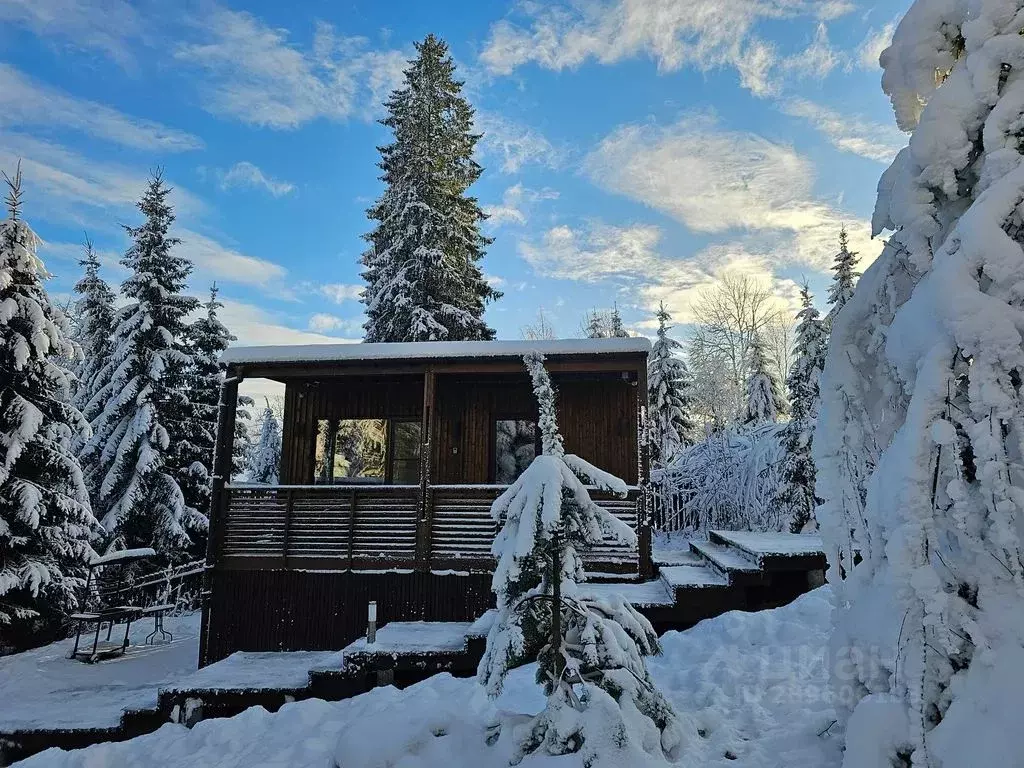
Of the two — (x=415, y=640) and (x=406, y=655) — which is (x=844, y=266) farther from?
(x=406, y=655)

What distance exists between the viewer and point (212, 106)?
503 inches

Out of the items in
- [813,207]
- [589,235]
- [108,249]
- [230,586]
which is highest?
[589,235]

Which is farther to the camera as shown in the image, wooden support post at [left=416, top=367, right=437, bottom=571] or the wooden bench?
the wooden bench

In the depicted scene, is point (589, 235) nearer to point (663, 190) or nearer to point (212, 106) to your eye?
point (663, 190)

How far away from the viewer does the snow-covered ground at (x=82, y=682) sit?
294 inches

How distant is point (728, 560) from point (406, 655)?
4.61m

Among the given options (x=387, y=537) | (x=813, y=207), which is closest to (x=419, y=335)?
(x=387, y=537)

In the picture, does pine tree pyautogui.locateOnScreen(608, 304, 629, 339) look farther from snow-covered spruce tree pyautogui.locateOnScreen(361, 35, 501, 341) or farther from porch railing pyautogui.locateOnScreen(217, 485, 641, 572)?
porch railing pyautogui.locateOnScreen(217, 485, 641, 572)

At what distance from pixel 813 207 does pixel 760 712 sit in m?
12.7

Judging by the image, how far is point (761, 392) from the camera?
2422 centimetres

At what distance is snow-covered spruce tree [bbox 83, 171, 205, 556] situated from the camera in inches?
629

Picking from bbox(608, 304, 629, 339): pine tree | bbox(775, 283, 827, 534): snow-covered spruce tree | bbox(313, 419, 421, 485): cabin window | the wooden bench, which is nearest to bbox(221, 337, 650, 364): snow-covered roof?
bbox(313, 419, 421, 485): cabin window

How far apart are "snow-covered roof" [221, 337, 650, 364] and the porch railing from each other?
6.99 feet

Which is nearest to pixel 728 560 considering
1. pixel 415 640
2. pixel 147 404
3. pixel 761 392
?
pixel 415 640
